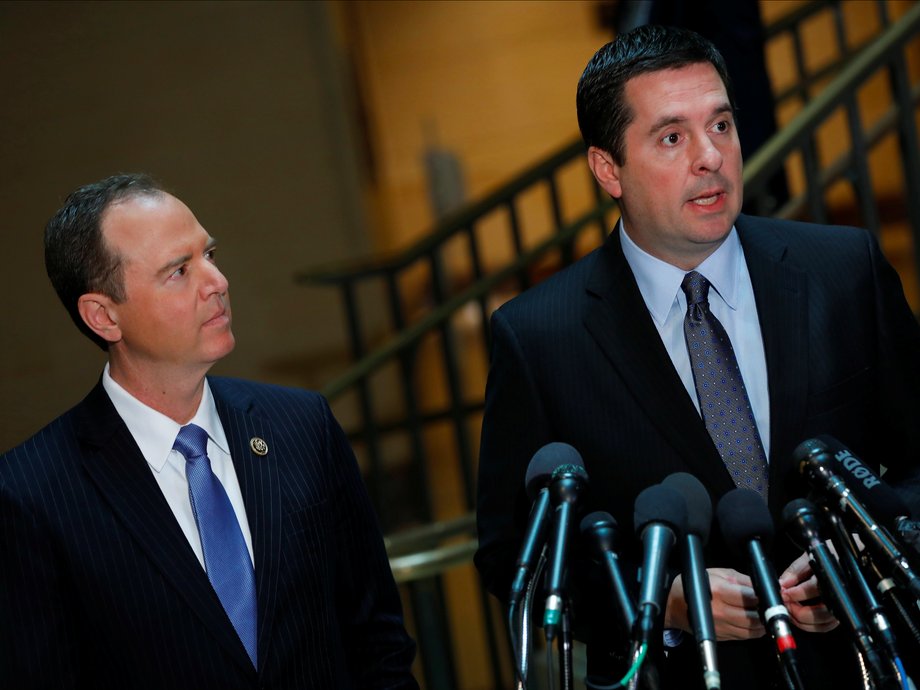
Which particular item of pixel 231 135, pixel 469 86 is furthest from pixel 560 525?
pixel 469 86

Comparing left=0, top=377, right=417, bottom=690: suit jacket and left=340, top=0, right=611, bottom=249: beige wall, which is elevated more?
left=340, top=0, right=611, bottom=249: beige wall

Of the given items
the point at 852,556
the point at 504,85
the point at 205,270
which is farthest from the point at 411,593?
the point at 504,85

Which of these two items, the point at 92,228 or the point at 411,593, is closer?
the point at 92,228

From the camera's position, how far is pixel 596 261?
2193mm

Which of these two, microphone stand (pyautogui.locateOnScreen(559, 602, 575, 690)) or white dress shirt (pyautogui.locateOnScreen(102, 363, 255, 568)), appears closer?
microphone stand (pyautogui.locateOnScreen(559, 602, 575, 690))

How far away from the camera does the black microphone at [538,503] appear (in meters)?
1.50

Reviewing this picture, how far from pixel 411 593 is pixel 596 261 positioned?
2.51 metres

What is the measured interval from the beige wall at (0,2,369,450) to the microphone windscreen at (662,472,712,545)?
3.64 metres

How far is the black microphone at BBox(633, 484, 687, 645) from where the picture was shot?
4.40 ft

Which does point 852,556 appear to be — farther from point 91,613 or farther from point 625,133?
point 91,613

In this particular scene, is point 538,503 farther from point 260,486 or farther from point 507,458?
point 260,486

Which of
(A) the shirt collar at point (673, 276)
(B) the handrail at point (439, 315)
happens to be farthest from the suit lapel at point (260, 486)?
(B) the handrail at point (439, 315)

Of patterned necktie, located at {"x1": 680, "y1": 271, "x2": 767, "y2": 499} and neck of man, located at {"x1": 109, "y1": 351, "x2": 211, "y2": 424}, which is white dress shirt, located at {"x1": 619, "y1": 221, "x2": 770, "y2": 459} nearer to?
patterned necktie, located at {"x1": 680, "y1": 271, "x2": 767, "y2": 499}

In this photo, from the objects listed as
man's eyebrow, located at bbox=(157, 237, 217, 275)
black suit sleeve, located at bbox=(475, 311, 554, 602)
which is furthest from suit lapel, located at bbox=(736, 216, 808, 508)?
man's eyebrow, located at bbox=(157, 237, 217, 275)
